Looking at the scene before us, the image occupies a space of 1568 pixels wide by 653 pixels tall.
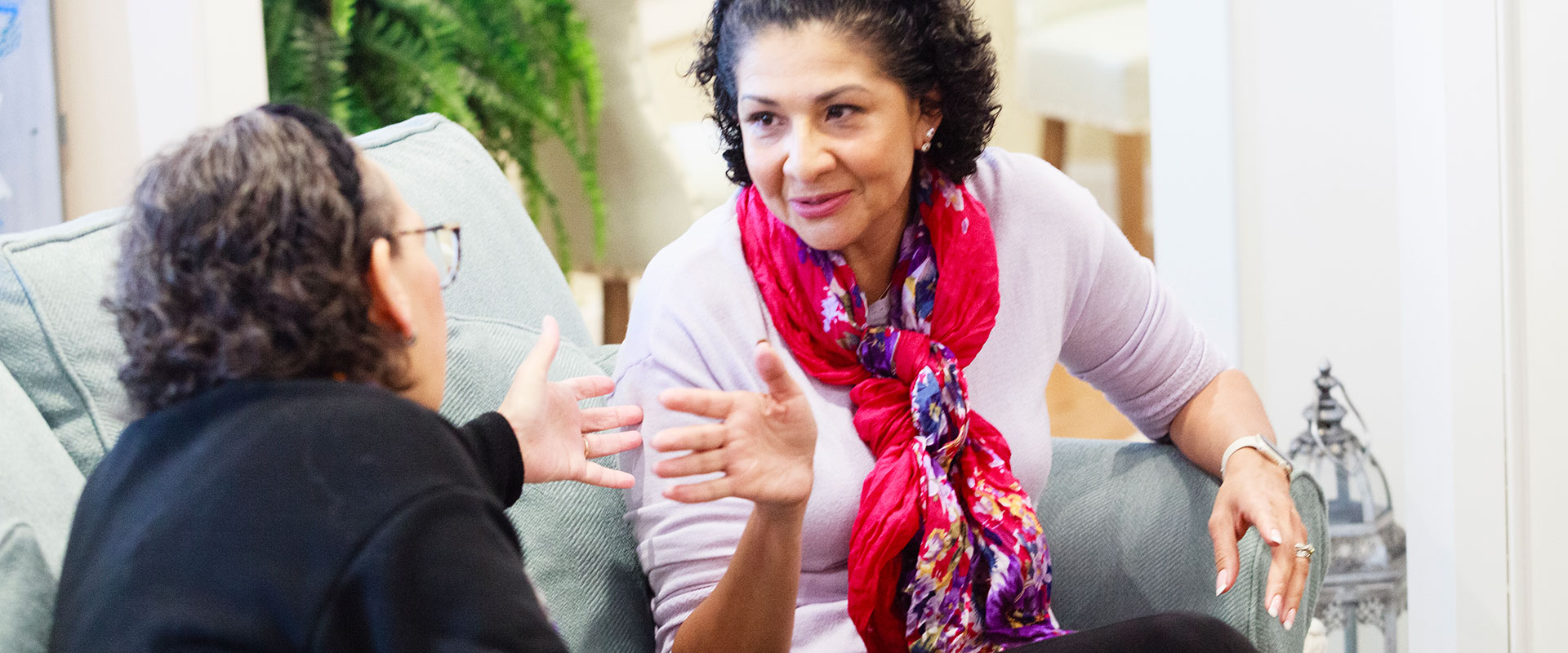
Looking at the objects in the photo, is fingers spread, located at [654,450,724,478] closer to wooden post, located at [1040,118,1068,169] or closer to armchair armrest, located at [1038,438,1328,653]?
armchair armrest, located at [1038,438,1328,653]

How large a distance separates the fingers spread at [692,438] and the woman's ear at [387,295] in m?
0.20

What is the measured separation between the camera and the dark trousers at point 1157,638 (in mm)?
1052

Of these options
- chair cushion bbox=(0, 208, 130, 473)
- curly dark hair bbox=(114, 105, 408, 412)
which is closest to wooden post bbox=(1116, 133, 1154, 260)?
chair cushion bbox=(0, 208, 130, 473)

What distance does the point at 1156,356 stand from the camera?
1.40m

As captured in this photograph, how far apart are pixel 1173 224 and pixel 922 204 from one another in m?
0.80

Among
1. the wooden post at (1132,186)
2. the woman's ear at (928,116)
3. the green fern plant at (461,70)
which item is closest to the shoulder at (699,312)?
the woman's ear at (928,116)

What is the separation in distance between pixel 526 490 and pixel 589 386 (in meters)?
0.13

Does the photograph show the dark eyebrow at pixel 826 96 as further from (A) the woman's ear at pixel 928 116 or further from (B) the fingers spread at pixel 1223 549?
(B) the fingers spread at pixel 1223 549

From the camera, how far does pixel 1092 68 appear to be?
3578 mm

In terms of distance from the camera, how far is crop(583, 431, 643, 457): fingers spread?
1067mm

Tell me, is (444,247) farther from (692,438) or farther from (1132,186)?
(1132,186)

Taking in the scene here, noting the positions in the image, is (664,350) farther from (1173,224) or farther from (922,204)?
(1173,224)

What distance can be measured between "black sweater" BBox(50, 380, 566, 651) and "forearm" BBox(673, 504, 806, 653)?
1.25 ft

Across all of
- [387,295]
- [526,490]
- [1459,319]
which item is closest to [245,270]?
[387,295]
